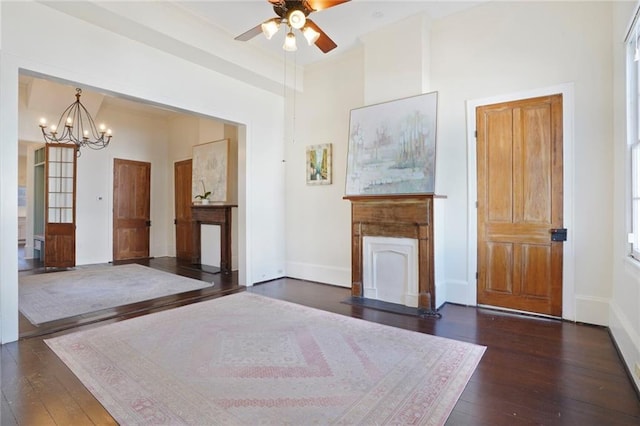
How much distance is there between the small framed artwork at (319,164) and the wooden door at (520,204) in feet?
7.23

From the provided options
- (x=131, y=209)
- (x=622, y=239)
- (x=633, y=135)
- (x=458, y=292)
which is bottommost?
(x=458, y=292)

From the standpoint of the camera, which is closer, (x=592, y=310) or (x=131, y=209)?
(x=592, y=310)

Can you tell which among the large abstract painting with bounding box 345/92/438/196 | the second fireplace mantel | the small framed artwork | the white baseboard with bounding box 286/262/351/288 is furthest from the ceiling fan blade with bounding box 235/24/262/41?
the second fireplace mantel

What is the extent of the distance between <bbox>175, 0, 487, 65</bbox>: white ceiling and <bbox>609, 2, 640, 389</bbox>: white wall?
161 cm

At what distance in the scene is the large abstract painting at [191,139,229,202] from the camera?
6.61m

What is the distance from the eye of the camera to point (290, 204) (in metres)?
5.79

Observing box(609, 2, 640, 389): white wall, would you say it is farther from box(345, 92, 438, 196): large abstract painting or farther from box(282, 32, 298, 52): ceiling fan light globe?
box(282, 32, 298, 52): ceiling fan light globe

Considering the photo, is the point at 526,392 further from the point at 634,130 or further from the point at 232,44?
the point at 232,44

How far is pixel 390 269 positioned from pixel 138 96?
3686 mm

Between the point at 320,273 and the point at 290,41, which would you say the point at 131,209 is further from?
the point at 290,41

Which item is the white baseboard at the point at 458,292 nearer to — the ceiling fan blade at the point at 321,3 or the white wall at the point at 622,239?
the white wall at the point at 622,239

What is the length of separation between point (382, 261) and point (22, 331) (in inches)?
152

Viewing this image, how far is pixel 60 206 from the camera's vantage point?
6828 millimetres

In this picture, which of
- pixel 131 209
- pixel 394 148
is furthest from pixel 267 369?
pixel 131 209
